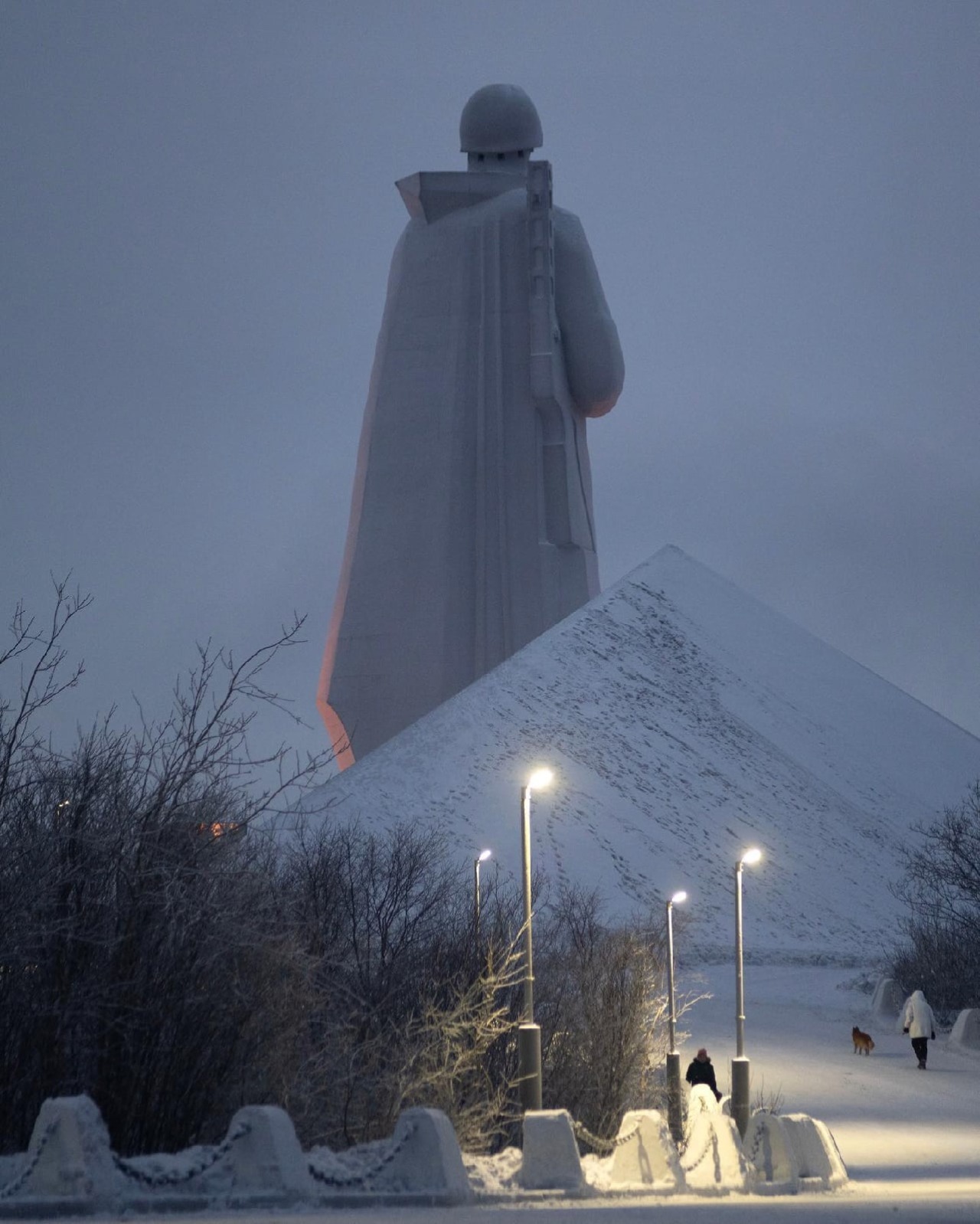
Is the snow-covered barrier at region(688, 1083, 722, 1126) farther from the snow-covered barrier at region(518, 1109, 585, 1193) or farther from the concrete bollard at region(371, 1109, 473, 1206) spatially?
the concrete bollard at region(371, 1109, 473, 1206)

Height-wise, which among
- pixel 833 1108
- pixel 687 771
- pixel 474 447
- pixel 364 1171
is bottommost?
pixel 364 1171

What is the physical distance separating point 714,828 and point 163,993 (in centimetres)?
2302

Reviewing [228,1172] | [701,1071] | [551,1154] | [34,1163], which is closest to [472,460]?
[701,1071]

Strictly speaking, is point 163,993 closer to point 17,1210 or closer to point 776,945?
point 17,1210

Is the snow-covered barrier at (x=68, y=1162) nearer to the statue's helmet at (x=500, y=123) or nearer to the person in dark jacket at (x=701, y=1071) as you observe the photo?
the person in dark jacket at (x=701, y=1071)

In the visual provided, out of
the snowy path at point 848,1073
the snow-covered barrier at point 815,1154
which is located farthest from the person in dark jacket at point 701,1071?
the snow-covered barrier at point 815,1154

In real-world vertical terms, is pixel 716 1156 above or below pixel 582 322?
below

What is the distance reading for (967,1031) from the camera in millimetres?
21000

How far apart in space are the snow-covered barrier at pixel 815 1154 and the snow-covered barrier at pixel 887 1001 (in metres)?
13.6

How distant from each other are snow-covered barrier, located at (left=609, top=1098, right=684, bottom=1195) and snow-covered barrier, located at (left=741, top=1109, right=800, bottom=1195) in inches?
25.9

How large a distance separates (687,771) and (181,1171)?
27.4 m

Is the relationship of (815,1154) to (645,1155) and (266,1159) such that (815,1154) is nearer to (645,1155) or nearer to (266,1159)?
(645,1155)

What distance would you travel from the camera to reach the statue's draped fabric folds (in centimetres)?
3647

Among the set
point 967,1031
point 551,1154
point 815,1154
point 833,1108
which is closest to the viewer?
point 551,1154
